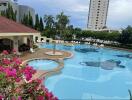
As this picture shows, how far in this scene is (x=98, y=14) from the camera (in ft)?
436

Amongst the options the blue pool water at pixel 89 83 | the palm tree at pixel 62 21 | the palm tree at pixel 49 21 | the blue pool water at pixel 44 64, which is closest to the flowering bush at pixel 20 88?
the blue pool water at pixel 89 83

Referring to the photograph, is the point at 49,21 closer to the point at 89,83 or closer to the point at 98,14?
the point at 89,83

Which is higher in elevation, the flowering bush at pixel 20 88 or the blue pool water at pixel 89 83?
the flowering bush at pixel 20 88

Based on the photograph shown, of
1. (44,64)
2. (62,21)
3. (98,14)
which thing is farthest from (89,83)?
(98,14)

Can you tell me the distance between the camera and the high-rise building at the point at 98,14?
131125mm

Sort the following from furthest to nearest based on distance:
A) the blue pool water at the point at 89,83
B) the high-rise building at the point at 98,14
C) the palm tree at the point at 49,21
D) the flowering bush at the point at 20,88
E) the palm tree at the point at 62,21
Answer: the high-rise building at the point at 98,14 < the palm tree at the point at 49,21 < the palm tree at the point at 62,21 < the blue pool water at the point at 89,83 < the flowering bush at the point at 20,88

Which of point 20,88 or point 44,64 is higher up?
point 20,88

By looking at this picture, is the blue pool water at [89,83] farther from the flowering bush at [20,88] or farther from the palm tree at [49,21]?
the palm tree at [49,21]

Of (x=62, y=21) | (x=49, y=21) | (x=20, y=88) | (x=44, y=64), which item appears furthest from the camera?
(x=49, y=21)

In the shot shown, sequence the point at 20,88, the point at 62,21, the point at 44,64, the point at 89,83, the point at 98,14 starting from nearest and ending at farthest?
the point at 20,88 < the point at 89,83 < the point at 44,64 < the point at 62,21 < the point at 98,14

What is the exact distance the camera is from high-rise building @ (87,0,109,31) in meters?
131

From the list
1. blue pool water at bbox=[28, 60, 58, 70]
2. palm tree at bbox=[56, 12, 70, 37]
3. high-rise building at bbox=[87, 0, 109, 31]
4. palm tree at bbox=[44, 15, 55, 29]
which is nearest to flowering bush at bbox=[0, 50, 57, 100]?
blue pool water at bbox=[28, 60, 58, 70]

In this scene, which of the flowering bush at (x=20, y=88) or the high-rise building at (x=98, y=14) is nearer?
the flowering bush at (x=20, y=88)

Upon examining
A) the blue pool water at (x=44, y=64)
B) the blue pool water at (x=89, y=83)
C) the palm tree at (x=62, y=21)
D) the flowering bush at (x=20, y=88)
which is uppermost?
the palm tree at (x=62, y=21)
